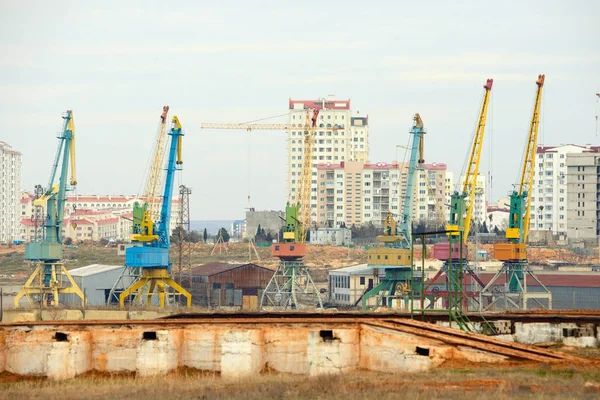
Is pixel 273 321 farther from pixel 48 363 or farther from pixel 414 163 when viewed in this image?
pixel 414 163

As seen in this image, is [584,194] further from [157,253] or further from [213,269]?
[157,253]

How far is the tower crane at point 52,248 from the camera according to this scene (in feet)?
306

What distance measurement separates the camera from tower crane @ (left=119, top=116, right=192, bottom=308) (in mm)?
86537

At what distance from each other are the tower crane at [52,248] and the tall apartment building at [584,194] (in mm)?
98795

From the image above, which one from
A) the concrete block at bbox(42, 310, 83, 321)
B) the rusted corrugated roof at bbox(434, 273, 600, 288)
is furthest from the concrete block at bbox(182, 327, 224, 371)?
the rusted corrugated roof at bbox(434, 273, 600, 288)

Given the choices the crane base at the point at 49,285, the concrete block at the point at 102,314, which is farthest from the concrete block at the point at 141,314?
the crane base at the point at 49,285

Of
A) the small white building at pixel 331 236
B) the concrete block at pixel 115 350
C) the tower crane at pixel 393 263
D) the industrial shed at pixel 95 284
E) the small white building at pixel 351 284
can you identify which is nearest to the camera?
the concrete block at pixel 115 350

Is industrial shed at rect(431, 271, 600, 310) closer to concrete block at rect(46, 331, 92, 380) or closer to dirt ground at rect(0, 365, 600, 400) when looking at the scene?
concrete block at rect(46, 331, 92, 380)

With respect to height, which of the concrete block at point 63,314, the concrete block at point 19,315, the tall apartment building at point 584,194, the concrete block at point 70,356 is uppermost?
the tall apartment building at point 584,194

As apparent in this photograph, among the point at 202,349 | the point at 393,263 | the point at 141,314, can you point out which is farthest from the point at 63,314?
the point at 202,349

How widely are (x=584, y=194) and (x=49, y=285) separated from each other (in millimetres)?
106189

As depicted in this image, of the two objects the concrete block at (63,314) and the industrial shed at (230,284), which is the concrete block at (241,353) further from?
the industrial shed at (230,284)

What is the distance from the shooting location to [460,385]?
23172 mm

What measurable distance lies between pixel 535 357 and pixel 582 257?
133 metres
